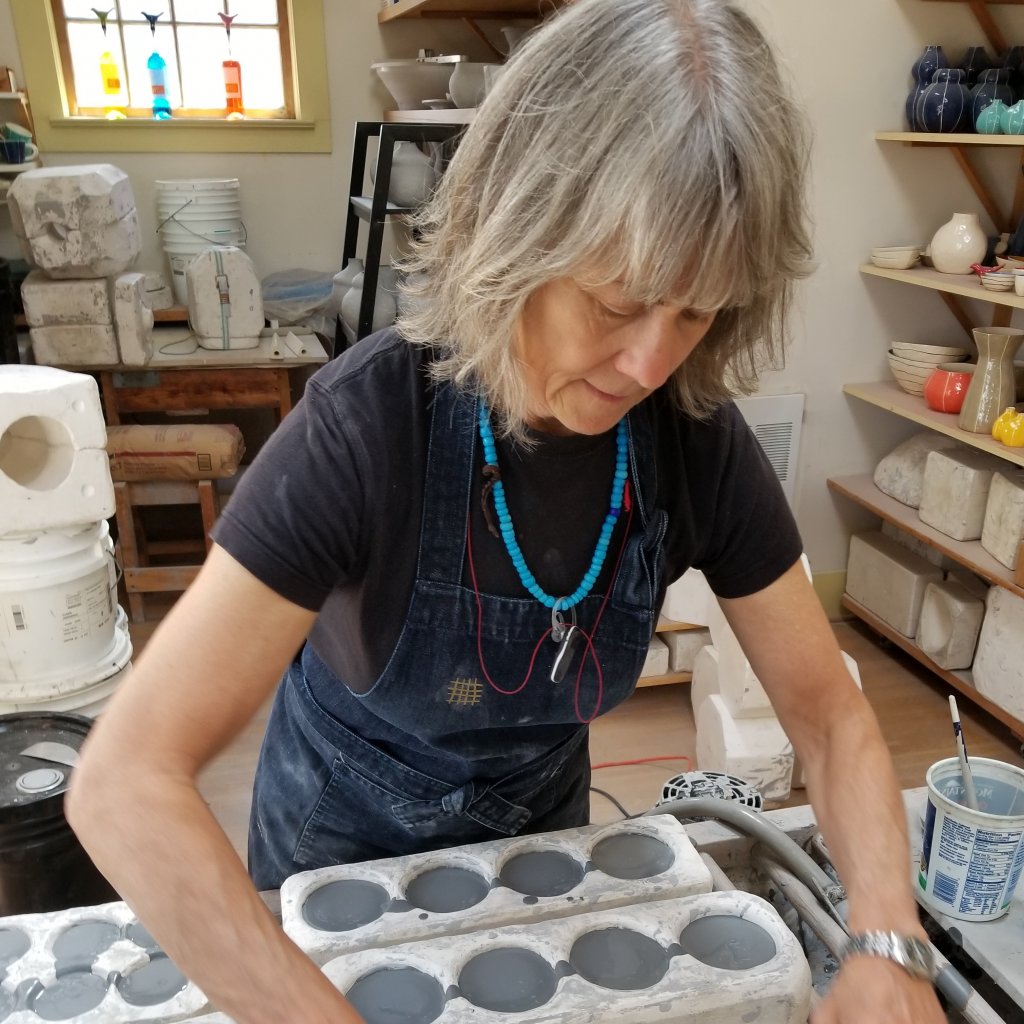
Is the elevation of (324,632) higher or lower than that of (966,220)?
lower

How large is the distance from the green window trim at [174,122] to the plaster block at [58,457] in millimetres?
1664

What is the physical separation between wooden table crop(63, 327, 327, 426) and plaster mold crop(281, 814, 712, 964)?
2.45 metres

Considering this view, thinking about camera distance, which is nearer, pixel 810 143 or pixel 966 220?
pixel 810 143

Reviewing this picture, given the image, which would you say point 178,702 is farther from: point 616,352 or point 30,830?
point 30,830

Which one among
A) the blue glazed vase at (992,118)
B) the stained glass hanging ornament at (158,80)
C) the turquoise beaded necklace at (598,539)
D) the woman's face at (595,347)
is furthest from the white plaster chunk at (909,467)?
the stained glass hanging ornament at (158,80)

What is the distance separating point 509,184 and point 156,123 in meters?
3.17

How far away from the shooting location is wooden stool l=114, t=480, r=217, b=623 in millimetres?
3221

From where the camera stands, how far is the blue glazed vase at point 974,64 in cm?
275

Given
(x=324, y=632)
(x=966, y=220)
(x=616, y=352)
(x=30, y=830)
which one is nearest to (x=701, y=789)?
(x=324, y=632)

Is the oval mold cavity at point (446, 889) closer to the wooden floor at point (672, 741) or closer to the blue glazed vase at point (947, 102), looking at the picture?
the wooden floor at point (672, 741)

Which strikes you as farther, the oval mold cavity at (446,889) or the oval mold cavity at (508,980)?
the oval mold cavity at (446,889)

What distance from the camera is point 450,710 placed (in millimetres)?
965

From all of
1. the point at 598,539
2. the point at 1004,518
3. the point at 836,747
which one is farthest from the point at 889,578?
the point at 598,539

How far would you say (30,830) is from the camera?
1.55 metres
